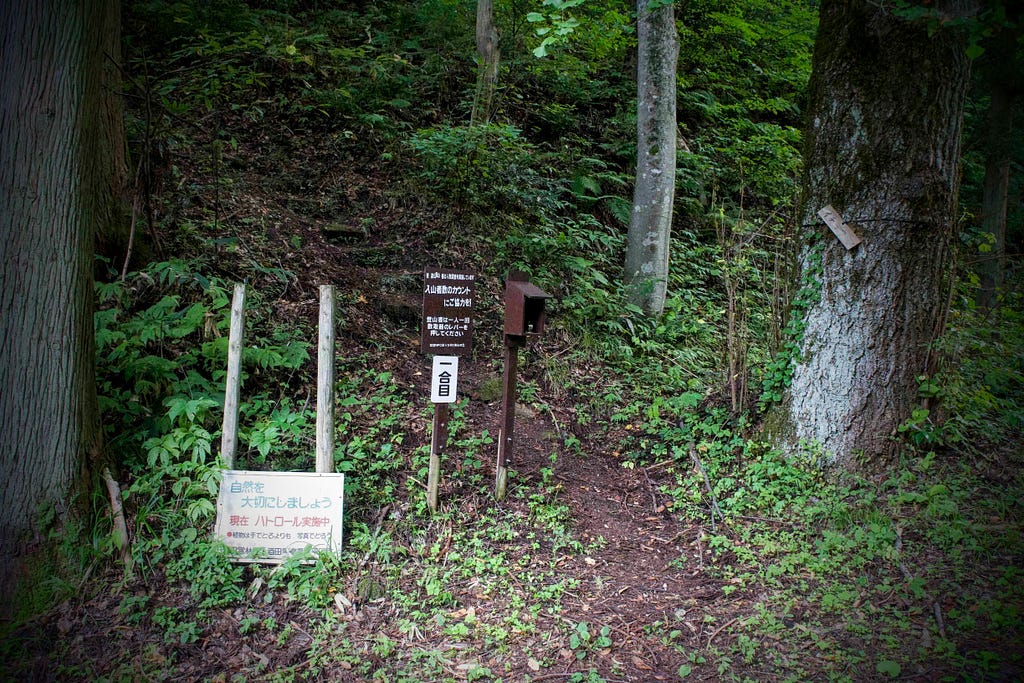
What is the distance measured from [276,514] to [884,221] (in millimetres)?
5055

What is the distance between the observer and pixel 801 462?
15.9 feet

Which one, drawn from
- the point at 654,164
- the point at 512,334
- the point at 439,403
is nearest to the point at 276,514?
the point at 439,403

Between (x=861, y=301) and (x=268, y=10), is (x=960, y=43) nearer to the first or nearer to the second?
(x=861, y=301)

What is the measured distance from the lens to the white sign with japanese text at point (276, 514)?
4.14 meters

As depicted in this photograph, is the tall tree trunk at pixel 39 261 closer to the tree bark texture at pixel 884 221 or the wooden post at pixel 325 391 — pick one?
the wooden post at pixel 325 391

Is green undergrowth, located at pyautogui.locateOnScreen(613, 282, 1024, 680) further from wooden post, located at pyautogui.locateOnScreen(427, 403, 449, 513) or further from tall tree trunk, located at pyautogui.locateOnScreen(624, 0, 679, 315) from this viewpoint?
tall tree trunk, located at pyautogui.locateOnScreen(624, 0, 679, 315)

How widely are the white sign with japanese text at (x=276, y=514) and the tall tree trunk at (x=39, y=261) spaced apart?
0.97 meters

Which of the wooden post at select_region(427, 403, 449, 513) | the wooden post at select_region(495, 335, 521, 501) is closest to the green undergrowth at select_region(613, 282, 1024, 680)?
the wooden post at select_region(495, 335, 521, 501)

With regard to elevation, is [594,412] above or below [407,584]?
above

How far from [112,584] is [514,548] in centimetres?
266

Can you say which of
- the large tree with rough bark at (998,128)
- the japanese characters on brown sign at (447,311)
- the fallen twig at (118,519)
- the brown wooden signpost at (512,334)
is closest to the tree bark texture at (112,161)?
the fallen twig at (118,519)

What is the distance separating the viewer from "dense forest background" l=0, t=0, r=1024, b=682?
3.59 m

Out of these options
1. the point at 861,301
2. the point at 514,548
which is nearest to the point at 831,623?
the point at 514,548

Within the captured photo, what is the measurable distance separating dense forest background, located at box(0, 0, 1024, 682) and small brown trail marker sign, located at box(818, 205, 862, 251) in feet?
0.42
